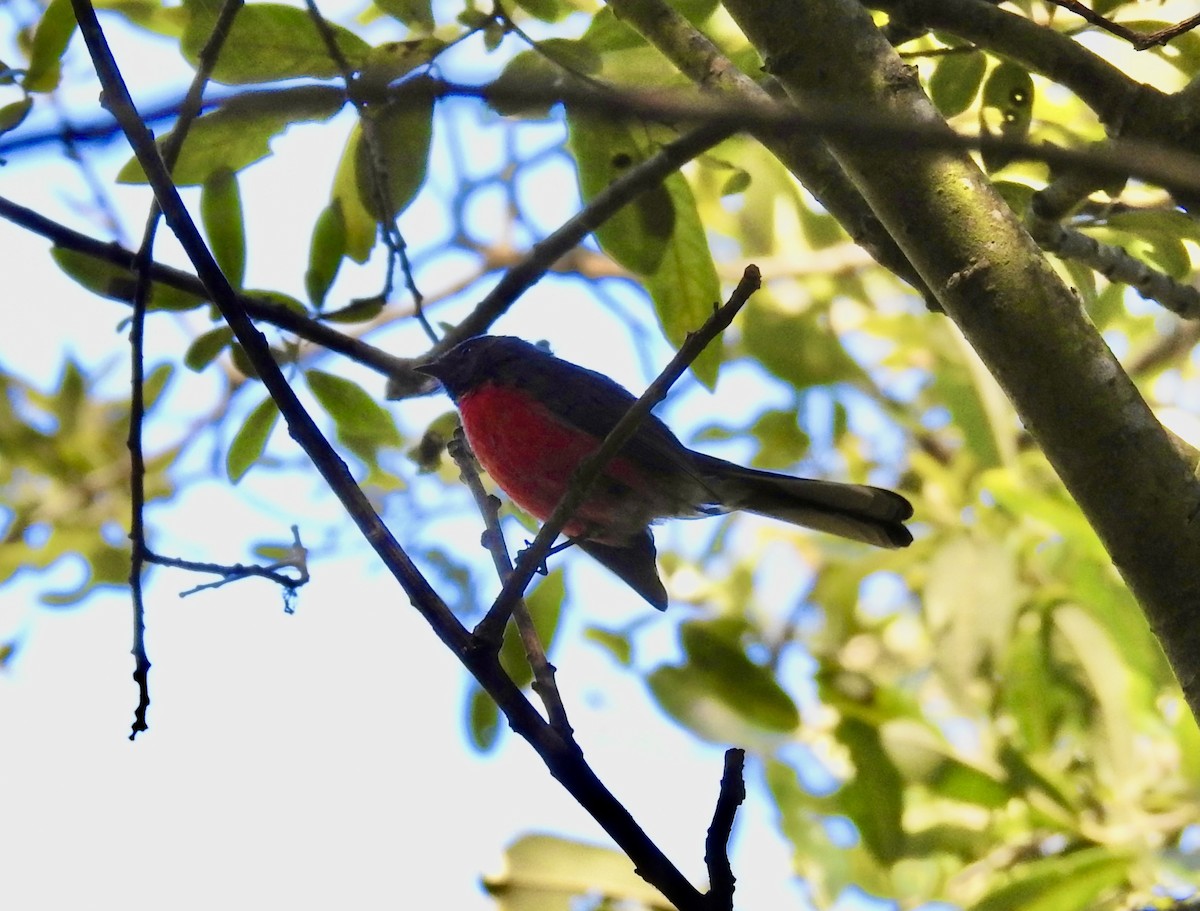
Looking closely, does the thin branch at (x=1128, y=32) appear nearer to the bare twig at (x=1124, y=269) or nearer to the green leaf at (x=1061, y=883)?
the bare twig at (x=1124, y=269)

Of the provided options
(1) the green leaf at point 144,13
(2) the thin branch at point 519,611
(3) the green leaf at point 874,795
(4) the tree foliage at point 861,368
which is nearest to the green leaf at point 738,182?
(4) the tree foliage at point 861,368

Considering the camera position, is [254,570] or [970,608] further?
[970,608]

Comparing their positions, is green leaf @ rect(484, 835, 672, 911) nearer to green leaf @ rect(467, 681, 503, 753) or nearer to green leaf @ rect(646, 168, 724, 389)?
green leaf @ rect(467, 681, 503, 753)

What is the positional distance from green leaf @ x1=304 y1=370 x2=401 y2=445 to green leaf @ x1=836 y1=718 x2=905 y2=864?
180cm

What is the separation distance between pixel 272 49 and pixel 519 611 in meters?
1.55

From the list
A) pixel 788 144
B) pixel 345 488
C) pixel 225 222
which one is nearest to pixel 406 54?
pixel 225 222

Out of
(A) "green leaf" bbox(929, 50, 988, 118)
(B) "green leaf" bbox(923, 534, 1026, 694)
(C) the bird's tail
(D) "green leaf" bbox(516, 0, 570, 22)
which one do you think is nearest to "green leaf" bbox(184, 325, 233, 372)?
(D) "green leaf" bbox(516, 0, 570, 22)

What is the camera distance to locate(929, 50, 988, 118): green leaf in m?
3.27

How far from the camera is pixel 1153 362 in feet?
19.0

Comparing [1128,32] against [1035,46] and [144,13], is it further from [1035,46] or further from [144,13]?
[144,13]

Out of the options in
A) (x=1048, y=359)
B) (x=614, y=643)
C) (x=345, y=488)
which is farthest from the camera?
(x=614, y=643)

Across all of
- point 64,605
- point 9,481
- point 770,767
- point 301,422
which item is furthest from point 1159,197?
point 9,481

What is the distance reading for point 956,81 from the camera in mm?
3281

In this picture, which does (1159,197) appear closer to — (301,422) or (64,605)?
(301,422)
